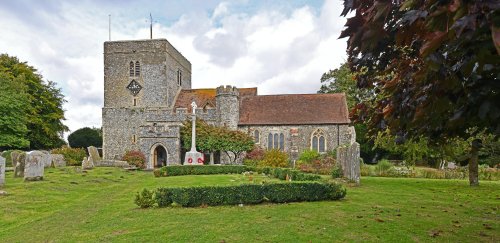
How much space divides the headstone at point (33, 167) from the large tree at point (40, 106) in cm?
2498

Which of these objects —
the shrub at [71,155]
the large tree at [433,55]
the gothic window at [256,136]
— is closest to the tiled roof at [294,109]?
the gothic window at [256,136]

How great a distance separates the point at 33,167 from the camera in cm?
1727

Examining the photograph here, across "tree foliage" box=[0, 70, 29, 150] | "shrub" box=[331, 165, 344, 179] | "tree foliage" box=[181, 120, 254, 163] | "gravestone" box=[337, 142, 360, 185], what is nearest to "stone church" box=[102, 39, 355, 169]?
"tree foliage" box=[181, 120, 254, 163]

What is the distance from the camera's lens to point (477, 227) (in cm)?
806

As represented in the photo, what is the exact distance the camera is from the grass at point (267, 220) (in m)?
7.39

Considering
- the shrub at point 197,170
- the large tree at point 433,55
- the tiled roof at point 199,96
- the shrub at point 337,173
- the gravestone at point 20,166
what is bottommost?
the shrub at point 197,170

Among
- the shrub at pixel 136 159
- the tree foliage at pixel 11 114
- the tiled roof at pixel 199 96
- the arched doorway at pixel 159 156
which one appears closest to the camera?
the shrub at pixel 136 159

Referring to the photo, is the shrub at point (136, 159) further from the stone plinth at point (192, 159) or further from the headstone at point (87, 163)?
the stone plinth at point (192, 159)

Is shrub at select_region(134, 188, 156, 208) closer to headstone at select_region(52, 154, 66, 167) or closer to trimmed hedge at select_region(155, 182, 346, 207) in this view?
trimmed hedge at select_region(155, 182, 346, 207)

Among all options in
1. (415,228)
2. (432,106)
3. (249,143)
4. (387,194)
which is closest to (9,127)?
(249,143)

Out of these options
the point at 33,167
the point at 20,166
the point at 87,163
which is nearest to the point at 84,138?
the point at 87,163

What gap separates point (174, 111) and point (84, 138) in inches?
831

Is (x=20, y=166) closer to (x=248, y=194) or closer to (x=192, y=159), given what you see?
(x=192, y=159)

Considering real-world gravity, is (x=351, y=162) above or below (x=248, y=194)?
above
